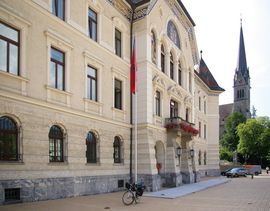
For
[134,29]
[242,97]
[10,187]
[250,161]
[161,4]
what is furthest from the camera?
[242,97]

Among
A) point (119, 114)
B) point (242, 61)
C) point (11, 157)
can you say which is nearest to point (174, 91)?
point (119, 114)

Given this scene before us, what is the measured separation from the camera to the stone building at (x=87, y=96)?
48.9ft

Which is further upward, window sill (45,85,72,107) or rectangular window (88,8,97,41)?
rectangular window (88,8,97,41)

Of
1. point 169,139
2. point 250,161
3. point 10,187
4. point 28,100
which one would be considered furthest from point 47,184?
point 250,161

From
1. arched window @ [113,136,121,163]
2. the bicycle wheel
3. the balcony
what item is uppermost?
the balcony

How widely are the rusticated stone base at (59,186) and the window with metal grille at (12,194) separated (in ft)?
0.39

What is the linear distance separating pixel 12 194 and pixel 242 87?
358ft

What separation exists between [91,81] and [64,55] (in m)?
2.95

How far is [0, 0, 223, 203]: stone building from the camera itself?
1491 centimetres

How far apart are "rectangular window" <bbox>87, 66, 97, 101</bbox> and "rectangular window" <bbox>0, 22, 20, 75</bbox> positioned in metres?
5.71

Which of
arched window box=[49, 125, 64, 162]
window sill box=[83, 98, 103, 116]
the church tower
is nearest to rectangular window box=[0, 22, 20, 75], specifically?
arched window box=[49, 125, 64, 162]

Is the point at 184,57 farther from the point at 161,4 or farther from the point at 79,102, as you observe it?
the point at 79,102

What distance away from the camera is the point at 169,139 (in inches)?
1087

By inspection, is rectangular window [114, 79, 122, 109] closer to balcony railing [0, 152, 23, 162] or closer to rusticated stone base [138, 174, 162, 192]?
rusticated stone base [138, 174, 162, 192]
